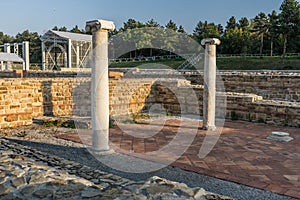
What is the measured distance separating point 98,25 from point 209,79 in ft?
10.3

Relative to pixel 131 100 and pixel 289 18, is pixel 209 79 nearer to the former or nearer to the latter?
pixel 131 100

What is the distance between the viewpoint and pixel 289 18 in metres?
27.6

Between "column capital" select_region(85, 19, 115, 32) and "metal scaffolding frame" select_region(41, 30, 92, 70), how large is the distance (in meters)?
17.6

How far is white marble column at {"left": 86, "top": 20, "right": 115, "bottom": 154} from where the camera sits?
4992 millimetres

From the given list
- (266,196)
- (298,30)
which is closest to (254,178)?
(266,196)

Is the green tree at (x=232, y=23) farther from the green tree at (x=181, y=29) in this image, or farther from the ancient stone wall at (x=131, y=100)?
the ancient stone wall at (x=131, y=100)

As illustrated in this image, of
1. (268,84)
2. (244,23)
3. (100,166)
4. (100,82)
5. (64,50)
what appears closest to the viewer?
(100,166)

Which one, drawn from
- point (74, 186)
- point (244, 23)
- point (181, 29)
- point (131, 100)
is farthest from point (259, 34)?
point (74, 186)

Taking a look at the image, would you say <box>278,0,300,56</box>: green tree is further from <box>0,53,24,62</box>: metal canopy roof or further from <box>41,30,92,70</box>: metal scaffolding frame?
<box>0,53,24,62</box>: metal canopy roof

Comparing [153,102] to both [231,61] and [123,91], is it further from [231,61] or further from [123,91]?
[231,61]

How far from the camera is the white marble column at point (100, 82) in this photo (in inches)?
197

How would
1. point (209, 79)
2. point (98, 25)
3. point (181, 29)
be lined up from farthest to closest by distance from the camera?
point (181, 29) < point (209, 79) < point (98, 25)

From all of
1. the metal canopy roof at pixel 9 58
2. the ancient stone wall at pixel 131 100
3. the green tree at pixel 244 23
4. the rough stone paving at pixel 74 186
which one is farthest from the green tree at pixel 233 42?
the rough stone paving at pixel 74 186

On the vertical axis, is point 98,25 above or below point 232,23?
below
